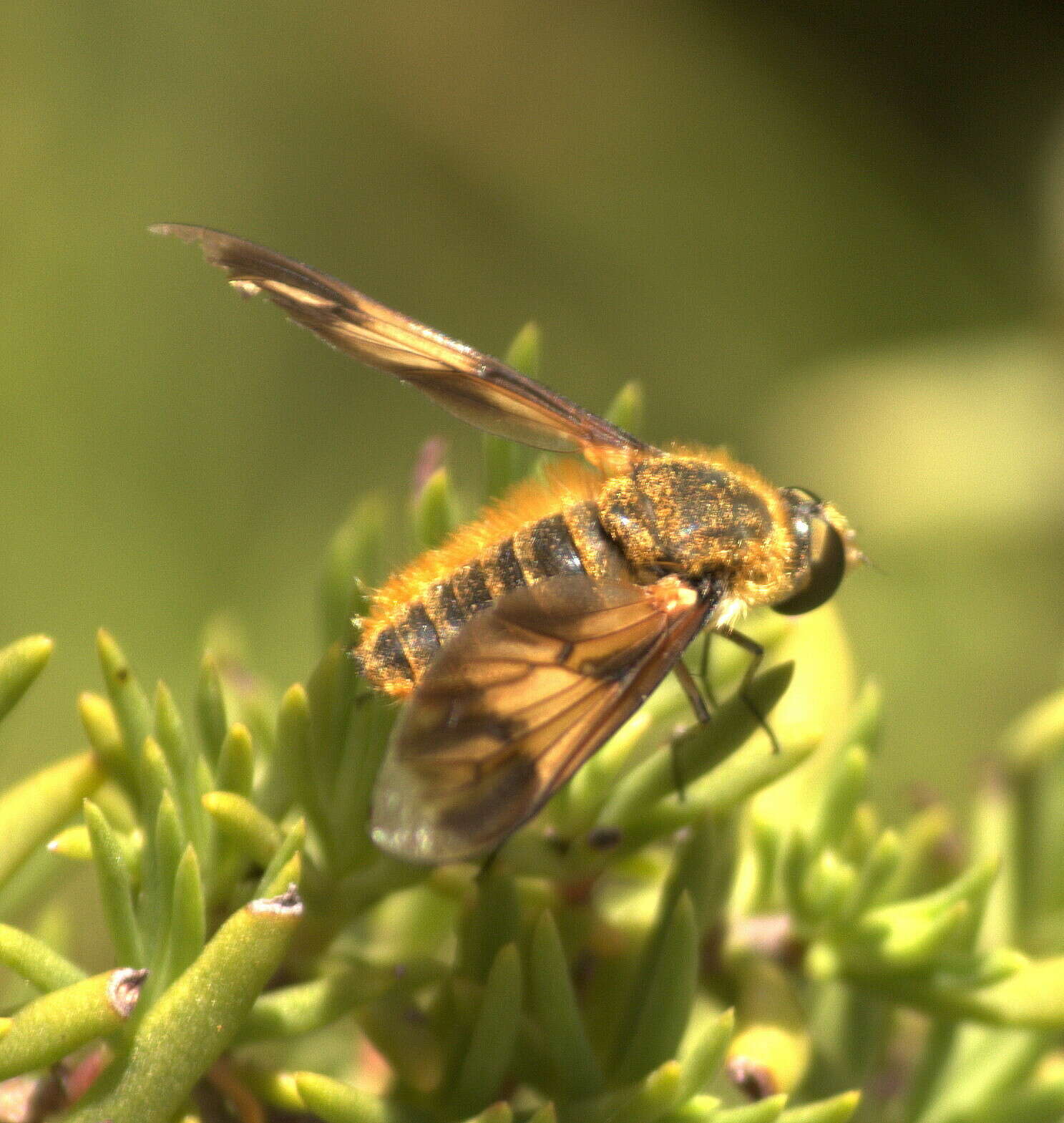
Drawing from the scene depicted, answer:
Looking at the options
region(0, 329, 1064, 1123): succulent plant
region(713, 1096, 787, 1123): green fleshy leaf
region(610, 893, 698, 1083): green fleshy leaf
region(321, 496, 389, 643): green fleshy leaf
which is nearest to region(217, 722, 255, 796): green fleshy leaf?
region(0, 329, 1064, 1123): succulent plant

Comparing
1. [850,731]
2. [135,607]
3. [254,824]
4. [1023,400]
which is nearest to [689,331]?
[1023,400]

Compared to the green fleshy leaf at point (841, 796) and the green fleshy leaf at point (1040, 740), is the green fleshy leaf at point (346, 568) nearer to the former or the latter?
the green fleshy leaf at point (841, 796)

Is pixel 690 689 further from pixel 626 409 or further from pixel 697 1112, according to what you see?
pixel 697 1112

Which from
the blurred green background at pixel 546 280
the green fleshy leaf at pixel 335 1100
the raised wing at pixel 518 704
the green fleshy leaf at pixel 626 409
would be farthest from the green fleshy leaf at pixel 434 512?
the blurred green background at pixel 546 280

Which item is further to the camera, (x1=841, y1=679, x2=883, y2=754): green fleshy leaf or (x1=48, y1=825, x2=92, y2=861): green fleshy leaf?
(x1=841, y1=679, x2=883, y2=754): green fleshy leaf

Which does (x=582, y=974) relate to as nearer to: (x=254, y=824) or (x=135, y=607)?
(x=254, y=824)

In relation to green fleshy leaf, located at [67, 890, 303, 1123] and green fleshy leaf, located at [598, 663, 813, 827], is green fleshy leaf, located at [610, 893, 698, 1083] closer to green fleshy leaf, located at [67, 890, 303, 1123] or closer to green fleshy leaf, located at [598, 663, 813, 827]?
green fleshy leaf, located at [598, 663, 813, 827]
